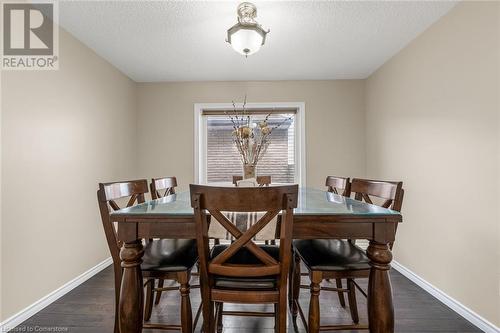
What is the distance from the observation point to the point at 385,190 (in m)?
1.51

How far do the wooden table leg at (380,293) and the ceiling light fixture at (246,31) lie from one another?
148 centimetres

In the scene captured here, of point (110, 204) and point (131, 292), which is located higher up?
point (110, 204)

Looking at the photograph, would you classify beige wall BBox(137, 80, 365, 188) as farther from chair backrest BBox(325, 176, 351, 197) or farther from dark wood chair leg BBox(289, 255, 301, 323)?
dark wood chair leg BBox(289, 255, 301, 323)

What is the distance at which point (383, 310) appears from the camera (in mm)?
1200

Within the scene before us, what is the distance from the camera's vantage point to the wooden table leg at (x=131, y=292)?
4.00 feet

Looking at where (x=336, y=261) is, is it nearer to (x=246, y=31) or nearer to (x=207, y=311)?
(x=207, y=311)

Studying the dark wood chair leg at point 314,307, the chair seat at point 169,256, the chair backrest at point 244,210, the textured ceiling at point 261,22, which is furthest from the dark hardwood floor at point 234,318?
the textured ceiling at point 261,22

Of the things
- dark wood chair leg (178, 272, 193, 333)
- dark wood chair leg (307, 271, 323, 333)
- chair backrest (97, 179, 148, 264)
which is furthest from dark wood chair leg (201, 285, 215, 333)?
chair backrest (97, 179, 148, 264)

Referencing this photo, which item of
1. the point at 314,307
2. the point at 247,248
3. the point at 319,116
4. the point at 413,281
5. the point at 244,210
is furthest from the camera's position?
the point at 319,116

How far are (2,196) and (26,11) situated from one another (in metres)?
1.36

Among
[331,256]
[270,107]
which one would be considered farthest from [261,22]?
[331,256]

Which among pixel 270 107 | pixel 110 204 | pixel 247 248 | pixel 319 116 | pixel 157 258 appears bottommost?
pixel 157 258

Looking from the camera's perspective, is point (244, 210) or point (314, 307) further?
point (314, 307)

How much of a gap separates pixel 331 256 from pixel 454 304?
4.32 ft
